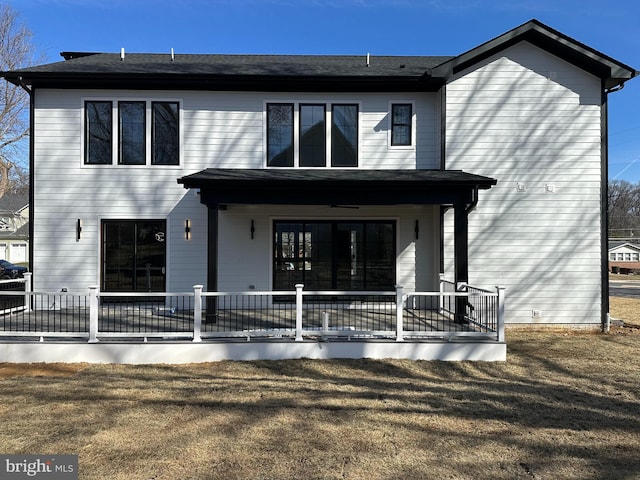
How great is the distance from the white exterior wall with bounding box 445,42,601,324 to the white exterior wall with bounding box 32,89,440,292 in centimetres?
101

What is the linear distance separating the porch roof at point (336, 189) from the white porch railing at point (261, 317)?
1.95 metres

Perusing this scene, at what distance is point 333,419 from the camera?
4711 millimetres

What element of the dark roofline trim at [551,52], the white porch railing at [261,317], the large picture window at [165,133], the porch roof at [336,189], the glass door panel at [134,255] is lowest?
the white porch railing at [261,317]

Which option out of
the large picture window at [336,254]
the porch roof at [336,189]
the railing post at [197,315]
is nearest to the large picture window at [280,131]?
the porch roof at [336,189]

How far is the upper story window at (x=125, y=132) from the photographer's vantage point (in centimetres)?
1005

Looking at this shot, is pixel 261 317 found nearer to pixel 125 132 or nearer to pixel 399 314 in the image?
pixel 399 314

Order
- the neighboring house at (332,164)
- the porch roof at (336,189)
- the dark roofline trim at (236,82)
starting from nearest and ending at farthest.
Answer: the porch roof at (336,189), the dark roofline trim at (236,82), the neighboring house at (332,164)

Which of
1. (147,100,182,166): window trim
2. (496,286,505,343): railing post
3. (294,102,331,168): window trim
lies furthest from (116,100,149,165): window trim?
(496,286,505,343): railing post

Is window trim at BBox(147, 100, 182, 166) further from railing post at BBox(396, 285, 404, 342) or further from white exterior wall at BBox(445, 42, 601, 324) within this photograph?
white exterior wall at BBox(445, 42, 601, 324)

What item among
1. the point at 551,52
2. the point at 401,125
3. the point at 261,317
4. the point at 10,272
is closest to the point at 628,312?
the point at 551,52

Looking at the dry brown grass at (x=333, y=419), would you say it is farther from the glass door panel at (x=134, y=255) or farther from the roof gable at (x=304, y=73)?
the roof gable at (x=304, y=73)

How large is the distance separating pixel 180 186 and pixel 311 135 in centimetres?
349

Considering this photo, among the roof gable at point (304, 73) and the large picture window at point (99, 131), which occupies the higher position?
the roof gable at point (304, 73)

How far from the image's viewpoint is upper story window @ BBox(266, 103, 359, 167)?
10305mm
